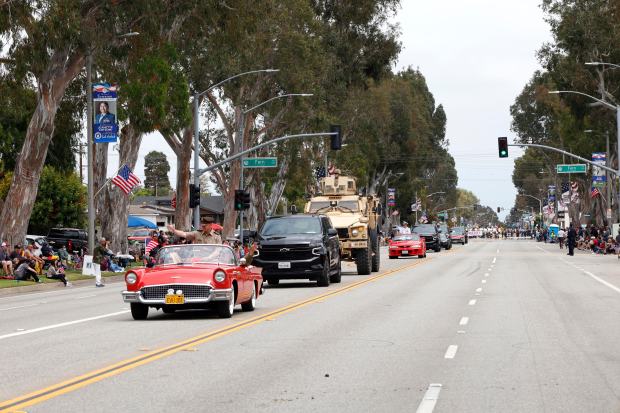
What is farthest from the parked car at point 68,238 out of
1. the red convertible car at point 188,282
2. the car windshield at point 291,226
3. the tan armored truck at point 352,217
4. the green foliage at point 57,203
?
the red convertible car at point 188,282

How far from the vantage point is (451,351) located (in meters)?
14.0

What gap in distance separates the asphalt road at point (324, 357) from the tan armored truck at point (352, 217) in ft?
46.7

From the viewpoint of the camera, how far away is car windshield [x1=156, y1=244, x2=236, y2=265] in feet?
65.4

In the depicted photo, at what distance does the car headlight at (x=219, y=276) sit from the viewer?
1880cm

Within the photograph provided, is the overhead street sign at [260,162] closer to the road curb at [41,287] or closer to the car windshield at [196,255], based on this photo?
the road curb at [41,287]

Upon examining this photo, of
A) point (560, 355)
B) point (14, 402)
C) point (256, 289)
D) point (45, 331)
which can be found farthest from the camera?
point (256, 289)

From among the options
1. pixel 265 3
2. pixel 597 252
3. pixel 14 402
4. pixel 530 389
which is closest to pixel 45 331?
pixel 14 402

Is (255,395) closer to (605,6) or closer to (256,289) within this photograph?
(256,289)

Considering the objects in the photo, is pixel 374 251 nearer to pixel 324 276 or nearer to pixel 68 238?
pixel 324 276

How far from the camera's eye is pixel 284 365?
41.1 ft

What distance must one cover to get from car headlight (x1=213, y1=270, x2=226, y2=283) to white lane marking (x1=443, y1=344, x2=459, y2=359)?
5271 mm

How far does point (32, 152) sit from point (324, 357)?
28.2 m

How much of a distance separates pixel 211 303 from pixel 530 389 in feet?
29.6

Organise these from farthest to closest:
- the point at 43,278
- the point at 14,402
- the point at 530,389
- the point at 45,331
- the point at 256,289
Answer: the point at 43,278 < the point at 256,289 < the point at 45,331 < the point at 530,389 < the point at 14,402
